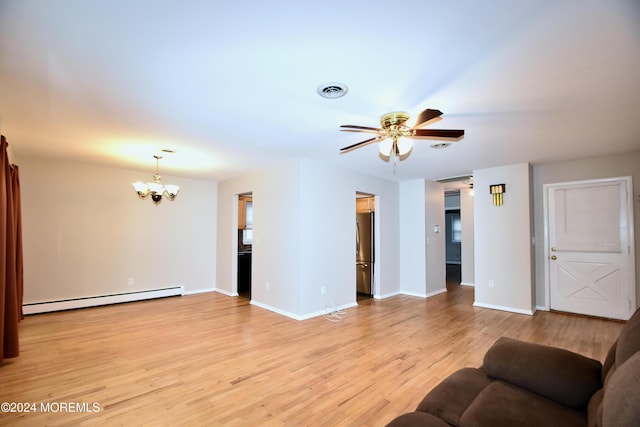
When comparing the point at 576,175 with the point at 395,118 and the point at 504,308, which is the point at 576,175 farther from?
the point at 395,118

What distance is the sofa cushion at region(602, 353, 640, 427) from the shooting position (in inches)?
33.3

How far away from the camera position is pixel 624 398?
0.90 m

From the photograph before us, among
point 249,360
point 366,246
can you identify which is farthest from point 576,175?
point 249,360

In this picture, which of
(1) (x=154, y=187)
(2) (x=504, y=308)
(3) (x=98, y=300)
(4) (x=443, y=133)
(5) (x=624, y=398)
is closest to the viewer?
(5) (x=624, y=398)

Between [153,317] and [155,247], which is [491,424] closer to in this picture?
[153,317]

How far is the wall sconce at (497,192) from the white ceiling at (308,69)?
A: 4.47 feet

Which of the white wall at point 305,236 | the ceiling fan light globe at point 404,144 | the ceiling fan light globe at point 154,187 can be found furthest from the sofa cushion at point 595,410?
the ceiling fan light globe at point 154,187

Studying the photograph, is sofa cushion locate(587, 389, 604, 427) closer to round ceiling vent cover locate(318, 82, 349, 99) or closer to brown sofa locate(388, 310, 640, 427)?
brown sofa locate(388, 310, 640, 427)

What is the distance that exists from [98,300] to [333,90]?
5.38 m

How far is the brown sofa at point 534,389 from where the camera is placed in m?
1.23

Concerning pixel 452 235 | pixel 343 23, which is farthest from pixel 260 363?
pixel 452 235

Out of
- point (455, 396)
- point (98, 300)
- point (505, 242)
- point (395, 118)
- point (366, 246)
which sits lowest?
point (98, 300)

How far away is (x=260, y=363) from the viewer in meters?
2.91

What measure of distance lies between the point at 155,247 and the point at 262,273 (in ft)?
7.86
